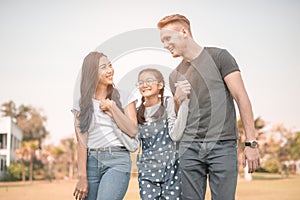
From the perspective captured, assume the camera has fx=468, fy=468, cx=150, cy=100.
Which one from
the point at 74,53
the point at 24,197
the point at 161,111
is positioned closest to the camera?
the point at 161,111

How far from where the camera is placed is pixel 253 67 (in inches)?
247

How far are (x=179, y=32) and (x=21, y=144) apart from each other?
7.60 meters

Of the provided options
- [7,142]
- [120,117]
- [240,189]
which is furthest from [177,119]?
[7,142]

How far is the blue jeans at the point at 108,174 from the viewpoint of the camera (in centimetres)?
176

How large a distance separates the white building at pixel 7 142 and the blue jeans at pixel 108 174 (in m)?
7.00

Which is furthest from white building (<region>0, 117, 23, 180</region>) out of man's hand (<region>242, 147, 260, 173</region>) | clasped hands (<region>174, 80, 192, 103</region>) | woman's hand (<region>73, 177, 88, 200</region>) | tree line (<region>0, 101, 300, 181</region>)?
man's hand (<region>242, 147, 260, 173</region>)

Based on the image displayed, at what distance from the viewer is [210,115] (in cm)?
178

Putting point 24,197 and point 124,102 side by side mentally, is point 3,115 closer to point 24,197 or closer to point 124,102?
point 24,197

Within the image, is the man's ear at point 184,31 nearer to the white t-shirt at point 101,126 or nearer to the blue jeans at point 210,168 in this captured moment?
the white t-shirt at point 101,126

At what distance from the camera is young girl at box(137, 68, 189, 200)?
1.93 metres

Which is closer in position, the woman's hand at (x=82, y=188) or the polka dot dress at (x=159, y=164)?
the woman's hand at (x=82, y=188)

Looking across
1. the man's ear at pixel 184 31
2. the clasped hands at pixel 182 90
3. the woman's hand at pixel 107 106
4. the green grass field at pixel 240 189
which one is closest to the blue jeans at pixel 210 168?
the clasped hands at pixel 182 90

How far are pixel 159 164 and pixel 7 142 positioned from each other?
7228 millimetres

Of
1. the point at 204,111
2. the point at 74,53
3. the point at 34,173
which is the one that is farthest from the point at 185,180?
the point at 34,173
